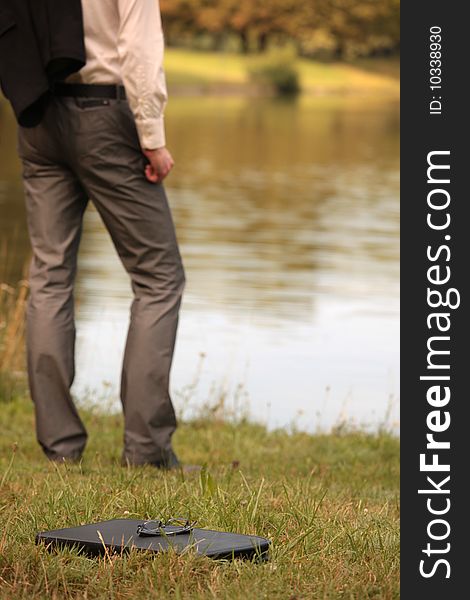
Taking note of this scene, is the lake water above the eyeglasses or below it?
below

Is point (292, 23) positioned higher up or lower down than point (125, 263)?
lower down

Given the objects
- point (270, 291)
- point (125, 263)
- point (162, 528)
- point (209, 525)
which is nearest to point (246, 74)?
point (270, 291)

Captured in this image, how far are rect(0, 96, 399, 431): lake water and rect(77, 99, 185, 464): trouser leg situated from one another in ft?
5.93

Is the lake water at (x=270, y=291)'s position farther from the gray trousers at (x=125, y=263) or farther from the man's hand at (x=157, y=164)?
the man's hand at (x=157, y=164)

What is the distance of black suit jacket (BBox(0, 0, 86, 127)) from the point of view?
5.13 meters

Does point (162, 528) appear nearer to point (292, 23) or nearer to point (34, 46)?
point (34, 46)

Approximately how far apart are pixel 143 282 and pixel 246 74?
67.3m

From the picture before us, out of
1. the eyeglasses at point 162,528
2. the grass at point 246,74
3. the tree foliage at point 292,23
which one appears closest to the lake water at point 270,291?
the eyeglasses at point 162,528

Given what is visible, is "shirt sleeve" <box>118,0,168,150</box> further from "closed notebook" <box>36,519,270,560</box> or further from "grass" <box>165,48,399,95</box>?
"grass" <box>165,48,399,95</box>

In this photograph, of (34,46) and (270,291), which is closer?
(34,46)

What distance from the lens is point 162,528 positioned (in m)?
3.43

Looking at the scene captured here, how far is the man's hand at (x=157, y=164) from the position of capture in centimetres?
521

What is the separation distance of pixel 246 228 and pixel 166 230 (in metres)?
10.7

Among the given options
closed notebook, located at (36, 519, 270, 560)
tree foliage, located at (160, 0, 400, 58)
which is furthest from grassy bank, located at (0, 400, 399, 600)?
tree foliage, located at (160, 0, 400, 58)
